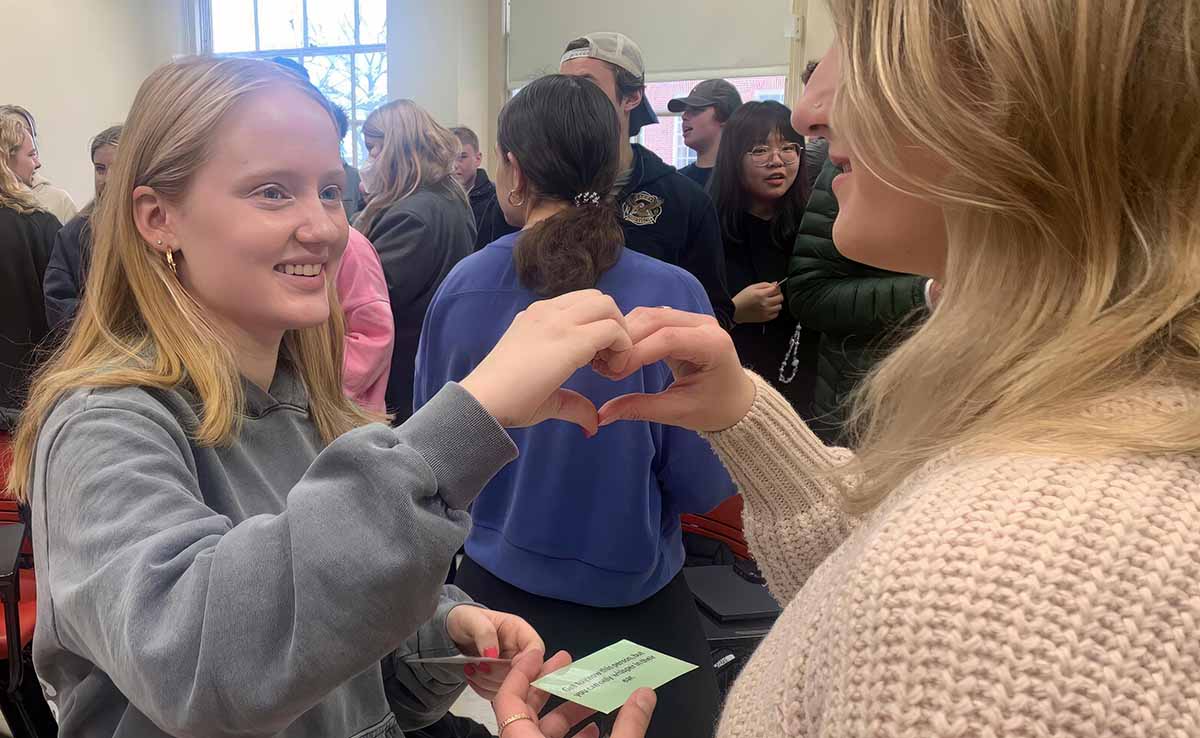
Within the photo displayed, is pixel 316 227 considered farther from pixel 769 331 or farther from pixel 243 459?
pixel 769 331

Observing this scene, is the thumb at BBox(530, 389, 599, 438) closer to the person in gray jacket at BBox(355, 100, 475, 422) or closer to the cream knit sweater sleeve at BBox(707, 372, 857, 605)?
the cream knit sweater sleeve at BBox(707, 372, 857, 605)

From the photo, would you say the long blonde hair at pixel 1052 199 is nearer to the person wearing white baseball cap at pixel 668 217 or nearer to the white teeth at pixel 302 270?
the white teeth at pixel 302 270

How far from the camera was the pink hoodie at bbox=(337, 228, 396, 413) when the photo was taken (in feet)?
8.64

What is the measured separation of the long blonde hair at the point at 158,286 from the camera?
1.05 meters

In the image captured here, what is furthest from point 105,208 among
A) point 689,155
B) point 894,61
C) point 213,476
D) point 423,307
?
point 689,155

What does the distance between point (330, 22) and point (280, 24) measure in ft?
2.45

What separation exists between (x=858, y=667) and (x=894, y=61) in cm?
45

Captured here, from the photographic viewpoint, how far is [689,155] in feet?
23.6

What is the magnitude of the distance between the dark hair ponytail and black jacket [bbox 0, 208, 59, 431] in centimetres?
277

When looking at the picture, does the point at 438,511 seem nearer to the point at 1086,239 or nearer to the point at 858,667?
the point at 858,667

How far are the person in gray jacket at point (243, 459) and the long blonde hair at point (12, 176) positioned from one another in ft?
9.58

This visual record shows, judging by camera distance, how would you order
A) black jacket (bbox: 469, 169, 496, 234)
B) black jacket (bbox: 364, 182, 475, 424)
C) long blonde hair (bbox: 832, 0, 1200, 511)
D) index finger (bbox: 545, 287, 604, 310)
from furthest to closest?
black jacket (bbox: 469, 169, 496, 234), black jacket (bbox: 364, 182, 475, 424), index finger (bbox: 545, 287, 604, 310), long blonde hair (bbox: 832, 0, 1200, 511)

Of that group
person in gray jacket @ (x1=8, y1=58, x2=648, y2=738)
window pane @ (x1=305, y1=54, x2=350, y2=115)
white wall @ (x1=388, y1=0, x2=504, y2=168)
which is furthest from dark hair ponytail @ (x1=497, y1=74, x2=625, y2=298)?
window pane @ (x1=305, y1=54, x2=350, y2=115)

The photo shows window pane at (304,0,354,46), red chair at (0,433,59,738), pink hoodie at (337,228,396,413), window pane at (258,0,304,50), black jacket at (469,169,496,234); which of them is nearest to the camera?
red chair at (0,433,59,738)
